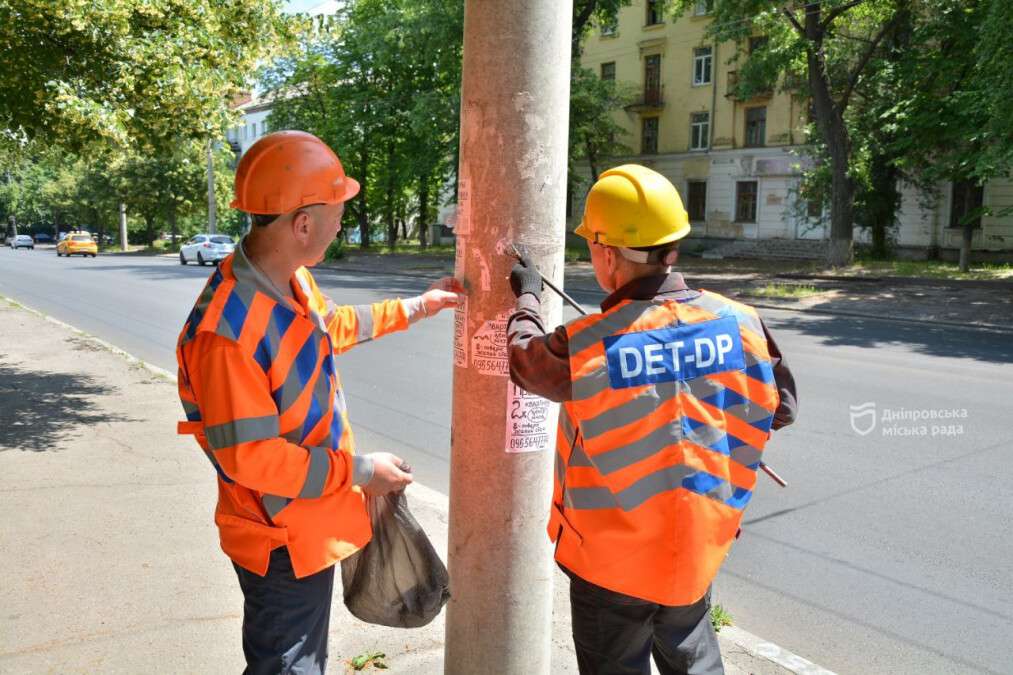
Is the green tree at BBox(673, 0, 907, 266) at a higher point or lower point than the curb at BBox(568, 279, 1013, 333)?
higher

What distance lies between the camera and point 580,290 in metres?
22.7

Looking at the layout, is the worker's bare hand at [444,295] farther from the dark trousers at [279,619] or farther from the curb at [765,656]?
the curb at [765,656]

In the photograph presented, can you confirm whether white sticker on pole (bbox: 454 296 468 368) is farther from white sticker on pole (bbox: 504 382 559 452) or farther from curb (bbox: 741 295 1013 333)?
curb (bbox: 741 295 1013 333)

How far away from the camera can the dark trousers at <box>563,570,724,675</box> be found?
2271mm

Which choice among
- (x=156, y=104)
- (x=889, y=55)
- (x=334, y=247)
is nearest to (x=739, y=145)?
(x=889, y=55)

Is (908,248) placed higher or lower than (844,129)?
lower

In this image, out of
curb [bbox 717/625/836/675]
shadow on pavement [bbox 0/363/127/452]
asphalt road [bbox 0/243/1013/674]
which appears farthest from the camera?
shadow on pavement [bbox 0/363/127/452]

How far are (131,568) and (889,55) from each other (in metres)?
27.0

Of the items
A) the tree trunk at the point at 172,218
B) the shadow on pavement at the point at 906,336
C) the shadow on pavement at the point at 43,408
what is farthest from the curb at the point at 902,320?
the tree trunk at the point at 172,218

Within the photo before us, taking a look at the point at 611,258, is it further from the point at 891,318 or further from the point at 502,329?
the point at 891,318

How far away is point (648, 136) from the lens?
4231 centimetres

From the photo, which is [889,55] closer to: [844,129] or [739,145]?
[844,129]

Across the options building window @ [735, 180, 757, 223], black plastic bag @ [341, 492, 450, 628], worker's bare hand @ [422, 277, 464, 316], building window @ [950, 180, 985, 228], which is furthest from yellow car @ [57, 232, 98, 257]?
black plastic bag @ [341, 492, 450, 628]

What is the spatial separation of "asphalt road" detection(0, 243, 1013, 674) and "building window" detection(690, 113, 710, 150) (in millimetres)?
28098
